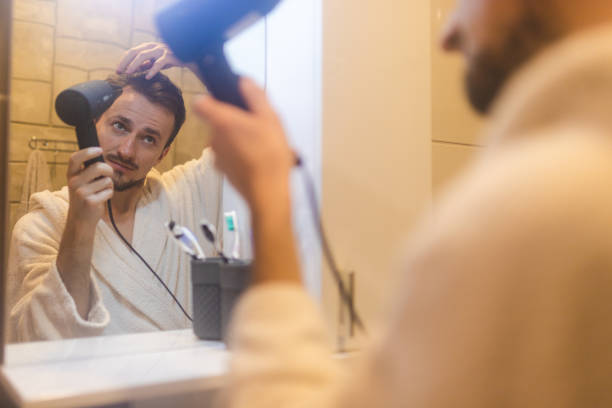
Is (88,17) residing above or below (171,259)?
above

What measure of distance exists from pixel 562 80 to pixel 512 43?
48mm

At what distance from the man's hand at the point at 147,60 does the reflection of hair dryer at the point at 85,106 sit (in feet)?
0.31

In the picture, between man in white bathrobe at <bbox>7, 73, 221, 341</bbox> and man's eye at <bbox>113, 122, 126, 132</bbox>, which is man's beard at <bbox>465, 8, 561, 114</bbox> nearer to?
man in white bathrobe at <bbox>7, 73, 221, 341</bbox>

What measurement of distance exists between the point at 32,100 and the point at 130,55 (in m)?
0.23

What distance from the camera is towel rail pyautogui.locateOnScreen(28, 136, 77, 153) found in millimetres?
1053

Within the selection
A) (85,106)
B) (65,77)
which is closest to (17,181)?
(85,106)

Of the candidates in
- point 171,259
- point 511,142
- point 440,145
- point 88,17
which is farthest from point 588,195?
point 88,17

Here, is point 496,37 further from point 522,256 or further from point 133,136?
point 133,136

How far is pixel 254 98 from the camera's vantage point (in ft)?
1.40

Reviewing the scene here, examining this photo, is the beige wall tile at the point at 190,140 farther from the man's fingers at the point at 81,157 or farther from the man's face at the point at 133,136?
the man's fingers at the point at 81,157

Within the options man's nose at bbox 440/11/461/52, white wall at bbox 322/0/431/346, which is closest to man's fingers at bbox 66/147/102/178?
white wall at bbox 322/0/431/346

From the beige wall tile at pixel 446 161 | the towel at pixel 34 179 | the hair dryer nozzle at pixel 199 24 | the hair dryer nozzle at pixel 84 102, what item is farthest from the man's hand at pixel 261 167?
the towel at pixel 34 179

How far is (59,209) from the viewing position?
1024 millimetres

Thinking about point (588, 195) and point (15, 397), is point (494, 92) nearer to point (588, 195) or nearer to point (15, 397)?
point (588, 195)
